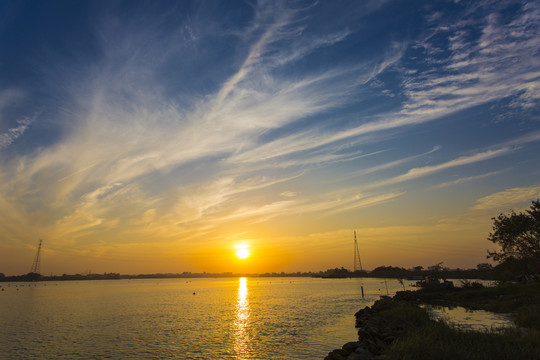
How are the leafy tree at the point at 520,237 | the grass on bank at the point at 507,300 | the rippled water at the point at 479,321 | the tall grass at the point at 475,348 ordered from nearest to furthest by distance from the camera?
1. the tall grass at the point at 475,348
2. the rippled water at the point at 479,321
3. the grass on bank at the point at 507,300
4. the leafy tree at the point at 520,237

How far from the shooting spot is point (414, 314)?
119 feet

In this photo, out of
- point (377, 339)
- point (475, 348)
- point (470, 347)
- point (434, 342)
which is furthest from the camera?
point (377, 339)

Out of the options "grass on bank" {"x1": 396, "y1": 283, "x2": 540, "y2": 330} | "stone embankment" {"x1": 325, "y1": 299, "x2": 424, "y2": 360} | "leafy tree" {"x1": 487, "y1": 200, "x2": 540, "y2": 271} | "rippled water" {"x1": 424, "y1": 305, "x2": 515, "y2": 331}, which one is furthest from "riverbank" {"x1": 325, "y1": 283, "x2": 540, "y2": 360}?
"leafy tree" {"x1": 487, "y1": 200, "x2": 540, "y2": 271}

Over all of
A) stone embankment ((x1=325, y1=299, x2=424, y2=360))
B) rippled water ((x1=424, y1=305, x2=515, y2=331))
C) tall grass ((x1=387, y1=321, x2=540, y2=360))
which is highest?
tall grass ((x1=387, y1=321, x2=540, y2=360))

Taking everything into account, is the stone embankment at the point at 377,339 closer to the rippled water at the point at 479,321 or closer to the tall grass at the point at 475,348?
the tall grass at the point at 475,348

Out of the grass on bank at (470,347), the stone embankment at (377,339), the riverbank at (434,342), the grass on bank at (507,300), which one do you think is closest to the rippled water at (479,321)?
the grass on bank at (507,300)

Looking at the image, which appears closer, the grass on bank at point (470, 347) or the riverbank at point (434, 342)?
the grass on bank at point (470, 347)

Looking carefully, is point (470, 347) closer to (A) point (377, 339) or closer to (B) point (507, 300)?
(A) point (377, 339)

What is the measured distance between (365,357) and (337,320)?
3322 centimetres

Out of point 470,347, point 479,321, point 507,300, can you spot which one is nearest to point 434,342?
point 470,347

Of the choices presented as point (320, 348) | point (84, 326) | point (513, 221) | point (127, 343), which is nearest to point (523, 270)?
point (513, 221)

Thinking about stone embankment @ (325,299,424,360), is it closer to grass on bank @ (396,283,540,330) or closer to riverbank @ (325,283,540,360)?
riverbank @ (325,283,540,360)

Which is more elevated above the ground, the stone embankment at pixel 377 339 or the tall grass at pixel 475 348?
the tall grass at pixel 475 348

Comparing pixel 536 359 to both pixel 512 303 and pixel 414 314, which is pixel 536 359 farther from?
pixel 512 303
